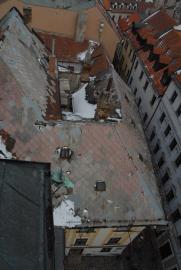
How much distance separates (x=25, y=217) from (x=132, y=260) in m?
25.2

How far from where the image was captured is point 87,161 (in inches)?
→ 1043

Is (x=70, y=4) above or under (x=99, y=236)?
above

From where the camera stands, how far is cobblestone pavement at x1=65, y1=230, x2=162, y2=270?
3234cm

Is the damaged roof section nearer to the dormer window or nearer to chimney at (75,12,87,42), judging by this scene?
chimney at (75,12,87,42)

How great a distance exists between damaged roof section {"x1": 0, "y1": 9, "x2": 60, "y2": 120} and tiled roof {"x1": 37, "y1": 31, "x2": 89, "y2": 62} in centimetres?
768

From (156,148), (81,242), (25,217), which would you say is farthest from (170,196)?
(25,217)

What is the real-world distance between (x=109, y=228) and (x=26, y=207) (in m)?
14.8

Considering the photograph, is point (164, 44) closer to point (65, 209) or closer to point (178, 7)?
point (65, 209)

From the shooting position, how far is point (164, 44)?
42.5 meters

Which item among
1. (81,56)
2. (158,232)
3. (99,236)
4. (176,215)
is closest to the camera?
(99,236)

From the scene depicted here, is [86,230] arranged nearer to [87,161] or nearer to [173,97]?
[87,161]

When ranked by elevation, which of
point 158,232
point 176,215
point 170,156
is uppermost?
point 170,156

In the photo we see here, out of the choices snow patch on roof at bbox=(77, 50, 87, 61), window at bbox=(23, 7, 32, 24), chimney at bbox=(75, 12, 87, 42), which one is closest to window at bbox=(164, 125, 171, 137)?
snow patch on roof at bbox=(77, 50, 87, 61)

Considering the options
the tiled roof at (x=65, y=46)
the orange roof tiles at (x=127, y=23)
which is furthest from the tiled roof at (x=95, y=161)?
the orange roof tiles at (x=127, y=23)
